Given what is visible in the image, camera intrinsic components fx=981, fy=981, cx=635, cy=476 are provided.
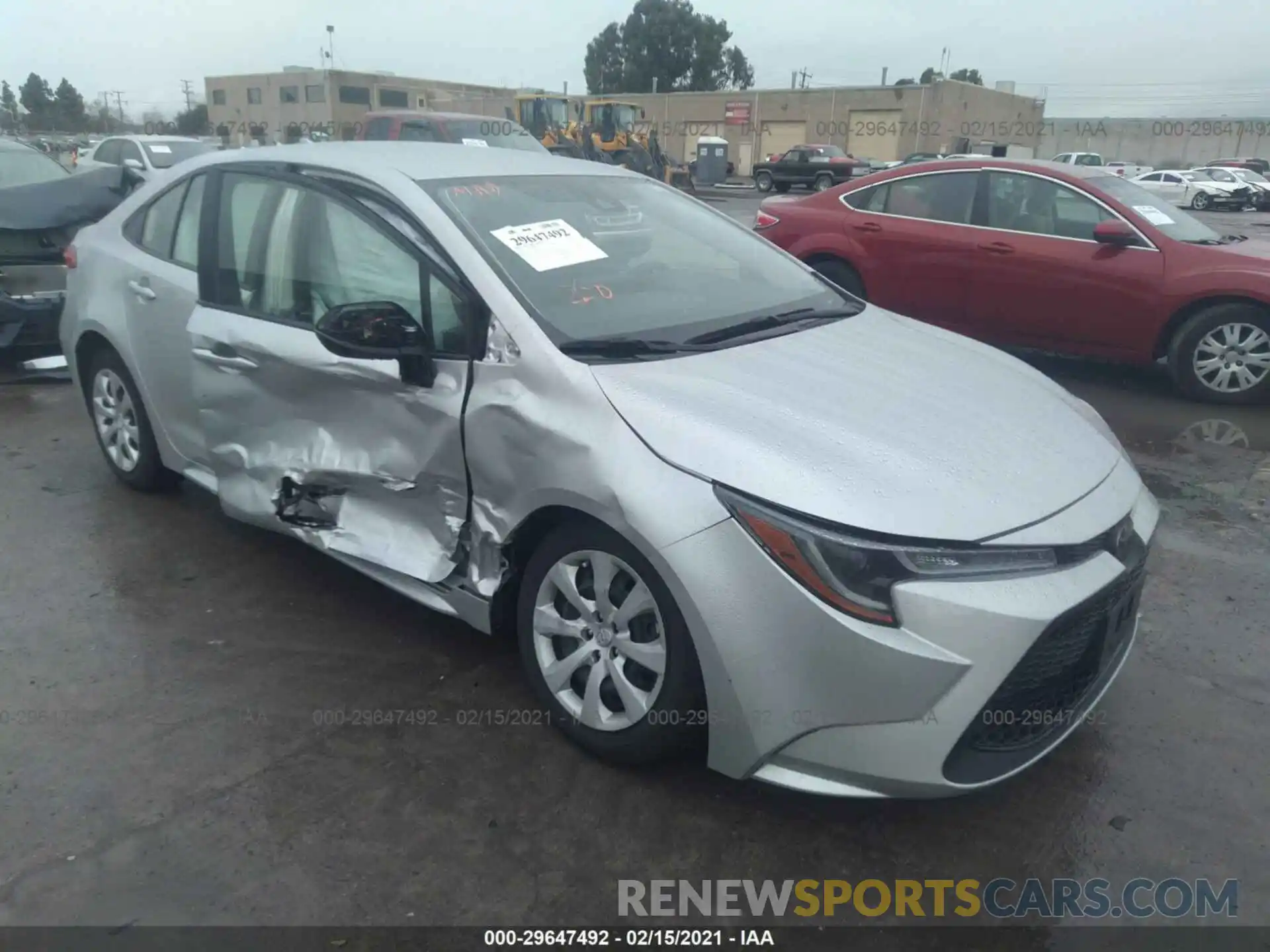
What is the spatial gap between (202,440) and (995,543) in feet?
10.2

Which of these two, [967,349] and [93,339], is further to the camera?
[93,339]

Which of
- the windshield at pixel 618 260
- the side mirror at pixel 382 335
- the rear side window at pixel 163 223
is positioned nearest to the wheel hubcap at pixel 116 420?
the rear side window at pixel 163 223

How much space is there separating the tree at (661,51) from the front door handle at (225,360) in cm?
6993

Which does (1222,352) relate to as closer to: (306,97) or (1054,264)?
(1054,264)

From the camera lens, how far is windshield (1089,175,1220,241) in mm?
6617

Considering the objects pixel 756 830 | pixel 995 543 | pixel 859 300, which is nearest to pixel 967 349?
pixel 859 300

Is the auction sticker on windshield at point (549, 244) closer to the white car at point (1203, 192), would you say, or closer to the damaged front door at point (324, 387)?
the damaged front door at point (324, 387)

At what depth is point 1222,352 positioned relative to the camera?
6.38 m

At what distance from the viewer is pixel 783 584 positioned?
2.27 meters

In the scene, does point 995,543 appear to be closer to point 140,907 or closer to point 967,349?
point 967,349

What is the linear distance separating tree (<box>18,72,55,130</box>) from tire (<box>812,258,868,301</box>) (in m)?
75.1

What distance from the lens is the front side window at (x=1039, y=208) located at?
6719mm

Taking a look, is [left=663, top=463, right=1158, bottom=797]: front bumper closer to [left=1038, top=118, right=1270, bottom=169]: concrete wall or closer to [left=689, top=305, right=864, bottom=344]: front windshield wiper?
[left=689, top=305, right=864, bottom=344]: front windshield wiper

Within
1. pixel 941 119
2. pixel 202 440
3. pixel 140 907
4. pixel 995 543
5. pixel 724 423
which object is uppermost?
pixel 941 119
